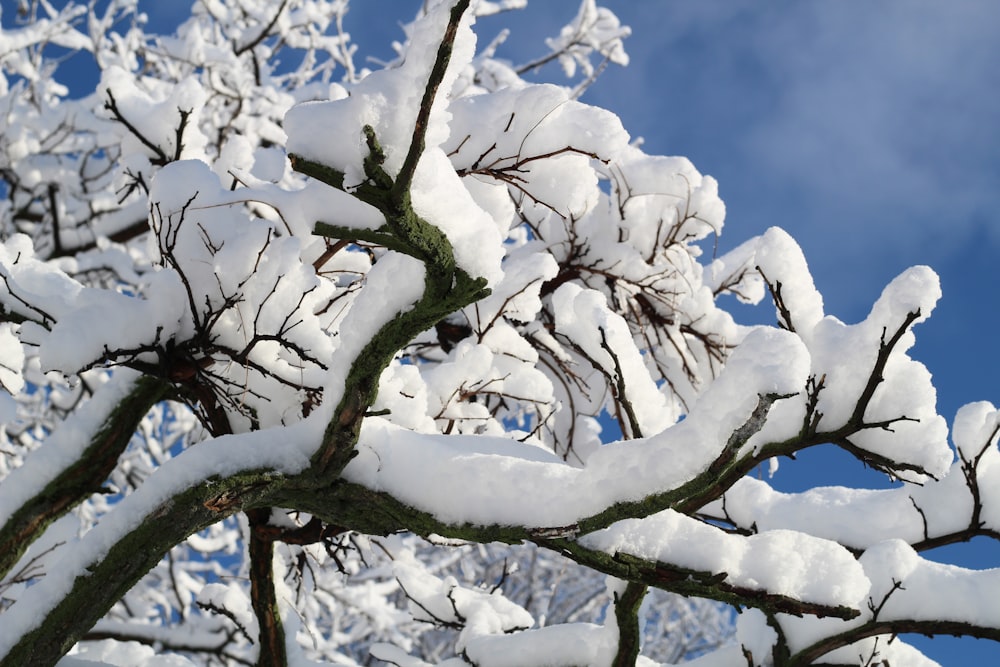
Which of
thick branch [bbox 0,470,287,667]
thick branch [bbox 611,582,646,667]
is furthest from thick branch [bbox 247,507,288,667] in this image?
thick branch [bbox 611,582,646,667]

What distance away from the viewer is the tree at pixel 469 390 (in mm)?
1106

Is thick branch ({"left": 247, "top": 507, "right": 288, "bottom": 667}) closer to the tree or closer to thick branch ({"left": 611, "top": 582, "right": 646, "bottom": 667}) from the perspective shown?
the tree

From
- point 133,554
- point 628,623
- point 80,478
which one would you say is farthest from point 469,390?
point 80,478

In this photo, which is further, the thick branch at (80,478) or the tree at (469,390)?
the thick branch at (80,478)

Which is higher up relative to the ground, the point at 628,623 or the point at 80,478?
the point at 80,478

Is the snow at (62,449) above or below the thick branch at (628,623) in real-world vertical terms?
above

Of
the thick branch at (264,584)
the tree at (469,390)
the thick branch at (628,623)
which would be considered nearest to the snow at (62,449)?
the tree at (469,390)

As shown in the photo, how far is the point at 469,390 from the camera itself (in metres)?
2.16

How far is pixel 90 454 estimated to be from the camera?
210cm

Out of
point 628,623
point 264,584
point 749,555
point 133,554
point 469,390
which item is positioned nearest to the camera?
point 749,555

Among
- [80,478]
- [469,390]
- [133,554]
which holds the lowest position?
[133,554]

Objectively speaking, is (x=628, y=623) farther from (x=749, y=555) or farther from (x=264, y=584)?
(x=264, y=584)

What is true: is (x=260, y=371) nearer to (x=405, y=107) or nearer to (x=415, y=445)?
(x=415, y=445)

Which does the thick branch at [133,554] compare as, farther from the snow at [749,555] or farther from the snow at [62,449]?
the snow at [749,555]
